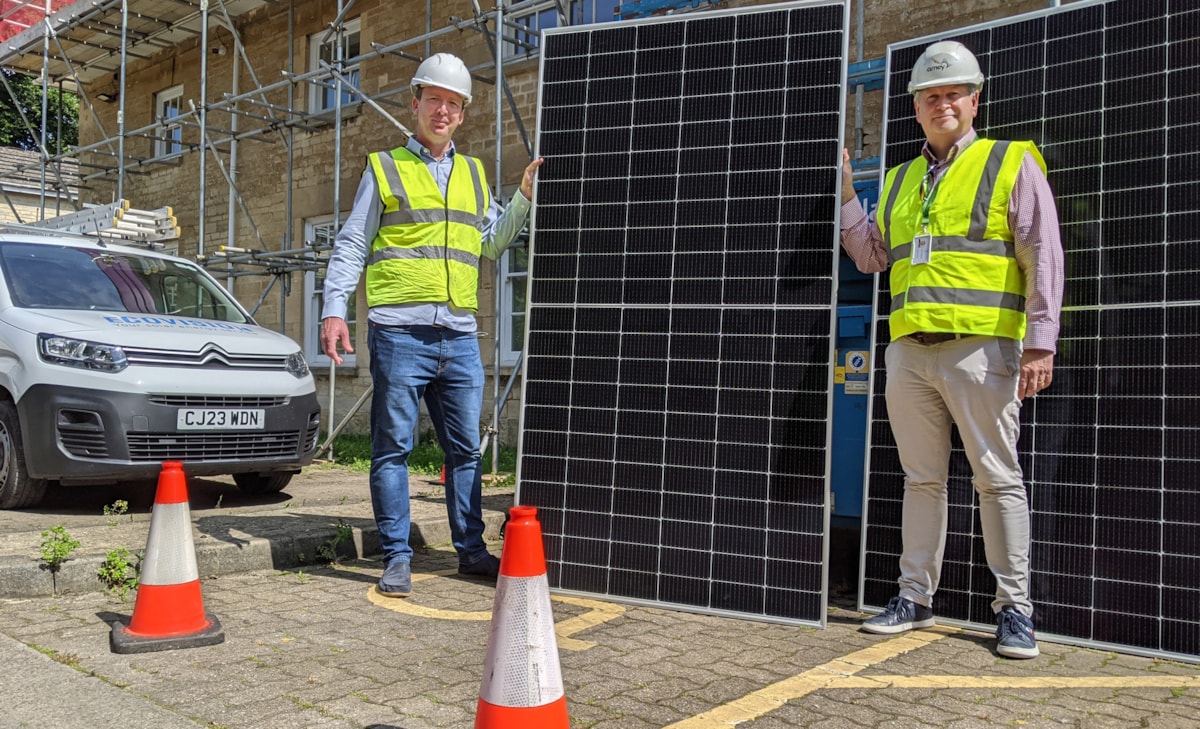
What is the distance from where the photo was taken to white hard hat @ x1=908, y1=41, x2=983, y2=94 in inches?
151

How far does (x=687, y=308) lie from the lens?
4398 mm

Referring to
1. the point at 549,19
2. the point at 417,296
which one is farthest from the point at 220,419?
the point at 549,19

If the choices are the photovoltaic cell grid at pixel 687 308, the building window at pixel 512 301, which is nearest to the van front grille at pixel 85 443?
the photovoltaic cell grid at pixel 687 308

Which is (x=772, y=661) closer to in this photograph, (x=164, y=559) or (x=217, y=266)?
(x=164, y=559)

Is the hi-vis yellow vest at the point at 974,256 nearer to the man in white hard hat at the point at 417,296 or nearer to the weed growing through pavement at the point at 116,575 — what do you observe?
the man in white hard hat at the point at 417,296

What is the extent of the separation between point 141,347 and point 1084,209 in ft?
17.3

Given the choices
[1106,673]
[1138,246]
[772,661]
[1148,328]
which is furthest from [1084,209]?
[772,661]

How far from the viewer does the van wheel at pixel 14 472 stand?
6.07m

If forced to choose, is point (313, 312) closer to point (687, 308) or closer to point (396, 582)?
point (396, 582)

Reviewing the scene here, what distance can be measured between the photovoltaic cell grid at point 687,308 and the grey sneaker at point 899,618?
0.22 meters

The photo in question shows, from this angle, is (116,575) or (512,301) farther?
(512,301)

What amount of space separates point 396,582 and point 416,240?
5.18ft

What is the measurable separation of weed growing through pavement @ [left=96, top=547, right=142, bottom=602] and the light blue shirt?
1.45 meters

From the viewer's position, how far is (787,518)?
4086 millimetres
